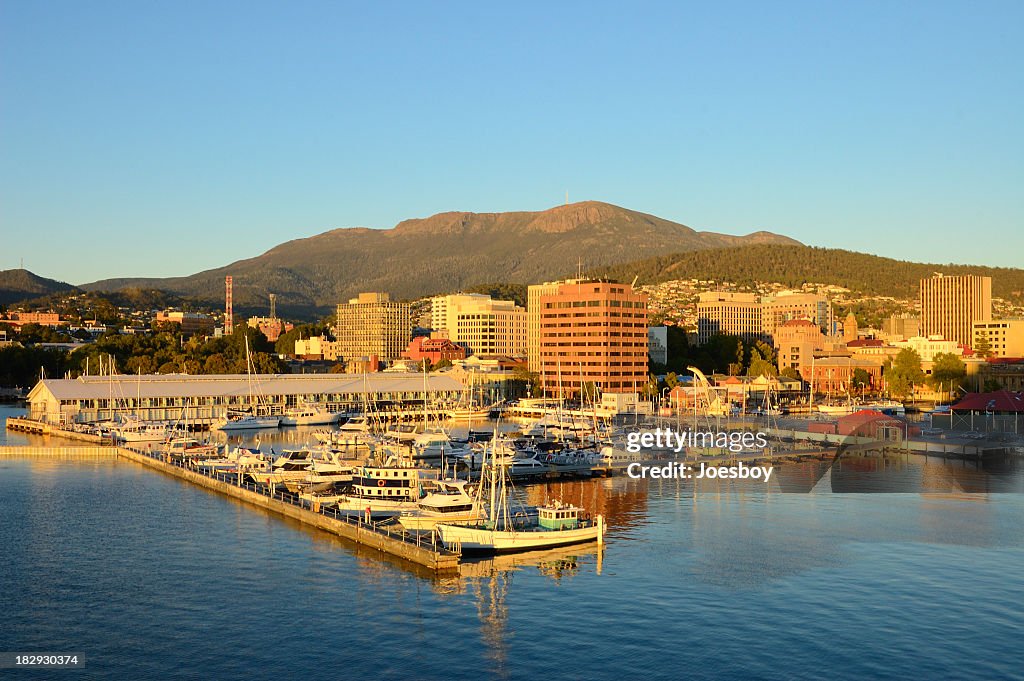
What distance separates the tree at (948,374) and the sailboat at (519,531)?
122118 millimetres

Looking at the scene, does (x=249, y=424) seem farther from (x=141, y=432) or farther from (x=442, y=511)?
(x=442, y=511)

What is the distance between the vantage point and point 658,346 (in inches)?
7495

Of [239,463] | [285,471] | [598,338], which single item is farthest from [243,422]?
[598,338]

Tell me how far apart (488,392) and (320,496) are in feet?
304

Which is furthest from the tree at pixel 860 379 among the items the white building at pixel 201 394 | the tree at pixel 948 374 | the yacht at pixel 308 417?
the yacht at pixel 308 417

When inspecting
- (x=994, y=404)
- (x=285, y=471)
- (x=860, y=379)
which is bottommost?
(x=285, y=471)

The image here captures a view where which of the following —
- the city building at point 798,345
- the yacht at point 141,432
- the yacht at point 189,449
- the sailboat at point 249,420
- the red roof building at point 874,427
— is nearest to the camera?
the yacht at point 189,449

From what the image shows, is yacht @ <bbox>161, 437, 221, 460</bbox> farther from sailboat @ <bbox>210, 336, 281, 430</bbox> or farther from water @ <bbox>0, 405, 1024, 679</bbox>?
water @ <bbox>0, 405, 1024, 679</bbox>

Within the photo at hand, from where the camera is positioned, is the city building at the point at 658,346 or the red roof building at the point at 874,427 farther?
the city building at the point at 658,346

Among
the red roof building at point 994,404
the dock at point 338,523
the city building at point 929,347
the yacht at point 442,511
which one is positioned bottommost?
the dock at point 338,523

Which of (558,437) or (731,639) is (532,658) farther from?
(558,437)

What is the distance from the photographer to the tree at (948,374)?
159 meters

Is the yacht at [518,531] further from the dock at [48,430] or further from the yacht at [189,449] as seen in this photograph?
the dock at [48,430]

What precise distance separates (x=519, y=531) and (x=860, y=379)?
135061mm
